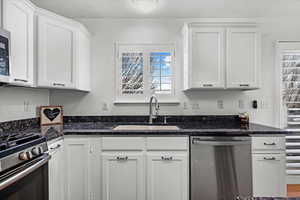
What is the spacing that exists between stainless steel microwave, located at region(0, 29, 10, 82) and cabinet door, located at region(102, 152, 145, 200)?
1.16 m

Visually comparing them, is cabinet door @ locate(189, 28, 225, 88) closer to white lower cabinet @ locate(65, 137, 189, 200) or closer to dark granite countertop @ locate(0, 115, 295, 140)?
dark granite countertop @ locate(0, 115, 295, 140)

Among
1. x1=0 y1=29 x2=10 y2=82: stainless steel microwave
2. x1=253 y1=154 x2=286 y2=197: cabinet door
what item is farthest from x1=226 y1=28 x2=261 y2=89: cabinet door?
x1=0 y1=29 x2=10 y2=82: stainless steel microwave

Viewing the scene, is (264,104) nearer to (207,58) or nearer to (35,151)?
(207,58)

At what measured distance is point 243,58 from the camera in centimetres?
241

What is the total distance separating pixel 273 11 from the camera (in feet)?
8.71

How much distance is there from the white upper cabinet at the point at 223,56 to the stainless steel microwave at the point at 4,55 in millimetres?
1815

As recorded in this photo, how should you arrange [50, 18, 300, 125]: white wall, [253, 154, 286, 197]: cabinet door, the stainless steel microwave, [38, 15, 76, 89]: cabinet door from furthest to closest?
[50, 18, 300, 125]: white wall → [38, 15, 76, 89]: cabinet door → [253, 154, 286, 197]: cabinet door → the stainless steel microwave

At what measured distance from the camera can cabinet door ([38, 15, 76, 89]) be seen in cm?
211

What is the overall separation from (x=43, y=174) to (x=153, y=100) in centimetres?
162

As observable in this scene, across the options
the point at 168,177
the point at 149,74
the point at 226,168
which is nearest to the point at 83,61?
the point at 149,74

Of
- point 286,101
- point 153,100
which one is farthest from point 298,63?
point 153,100

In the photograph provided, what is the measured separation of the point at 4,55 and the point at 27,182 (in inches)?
38.2

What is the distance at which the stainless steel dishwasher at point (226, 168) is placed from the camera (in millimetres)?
1967

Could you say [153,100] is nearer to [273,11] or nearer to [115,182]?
[115,182]
